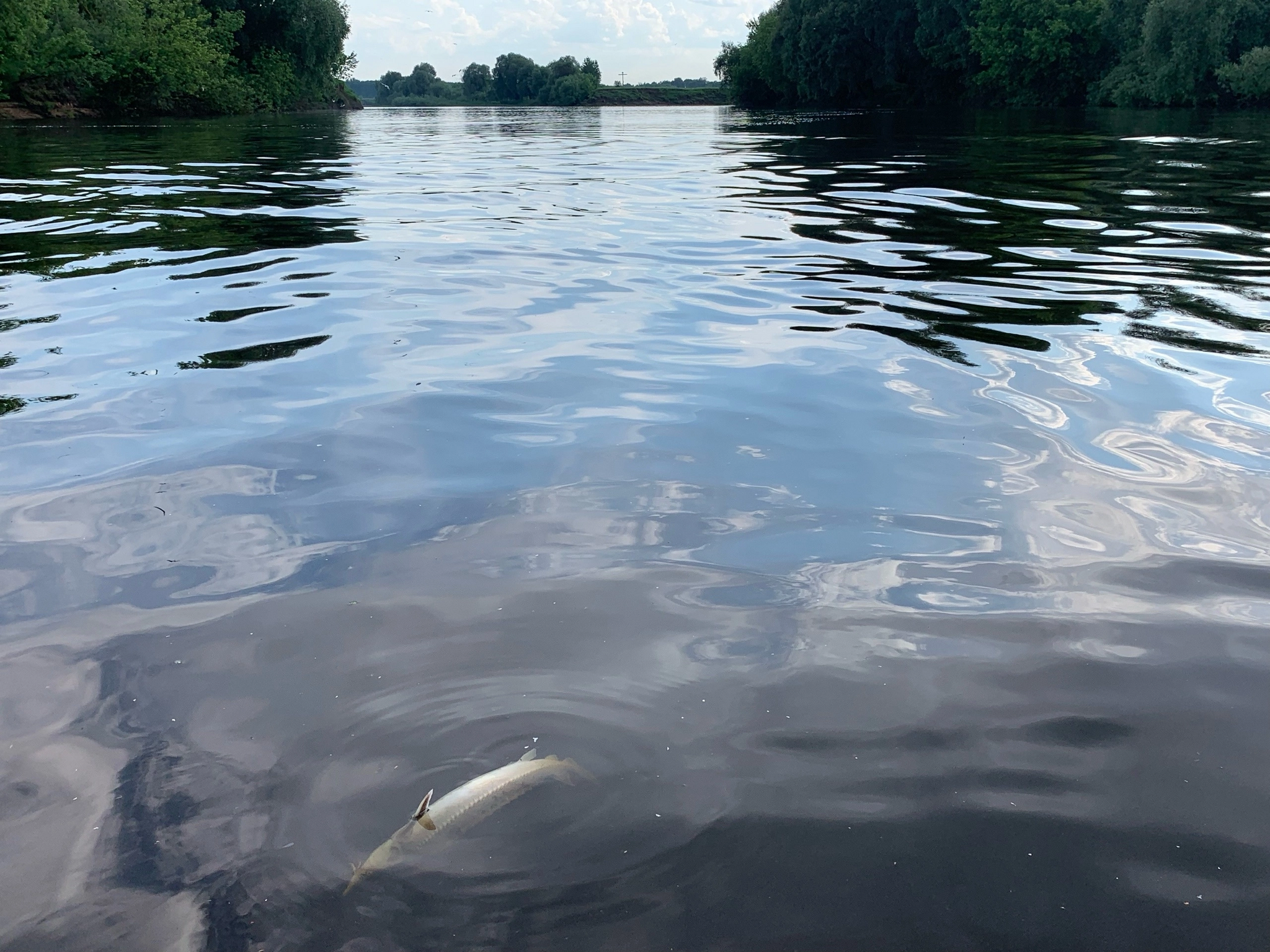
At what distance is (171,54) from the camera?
41.8 metres

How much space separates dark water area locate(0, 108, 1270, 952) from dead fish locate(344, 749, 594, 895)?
0.11 ft

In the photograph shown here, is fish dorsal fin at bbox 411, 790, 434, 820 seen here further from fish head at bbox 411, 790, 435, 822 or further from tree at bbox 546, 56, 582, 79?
tree at bbox 546, 56, 582, 79

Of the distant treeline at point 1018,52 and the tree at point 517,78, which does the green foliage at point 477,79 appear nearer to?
the tree at point 517,78

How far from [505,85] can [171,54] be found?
101055mm

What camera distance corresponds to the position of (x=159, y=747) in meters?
2.31

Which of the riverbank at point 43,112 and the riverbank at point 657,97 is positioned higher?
the riverbank at point 657,97

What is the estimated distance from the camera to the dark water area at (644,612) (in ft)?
6.23

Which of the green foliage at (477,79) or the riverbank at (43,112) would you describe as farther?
the green foliage at (477,79)

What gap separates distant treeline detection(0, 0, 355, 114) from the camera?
120 ft

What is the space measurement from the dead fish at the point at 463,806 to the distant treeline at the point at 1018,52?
43.3 m

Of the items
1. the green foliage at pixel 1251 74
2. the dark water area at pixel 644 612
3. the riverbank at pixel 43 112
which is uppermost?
the green foliage at pixel 1251 74

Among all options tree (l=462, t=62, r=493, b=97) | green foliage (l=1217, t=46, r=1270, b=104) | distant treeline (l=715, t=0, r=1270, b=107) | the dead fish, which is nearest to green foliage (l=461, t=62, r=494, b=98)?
tree (l=462, t=62, r=493, b=97)

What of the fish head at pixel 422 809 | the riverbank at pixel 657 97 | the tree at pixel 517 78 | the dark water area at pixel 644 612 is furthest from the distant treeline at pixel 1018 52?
the tree at pixel 517 78

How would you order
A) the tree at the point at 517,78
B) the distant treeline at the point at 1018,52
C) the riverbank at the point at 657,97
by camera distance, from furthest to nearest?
the tree at the point at 517,78, the riverbank at the point at 657,97, the distant treeline at the point at 1018,52
